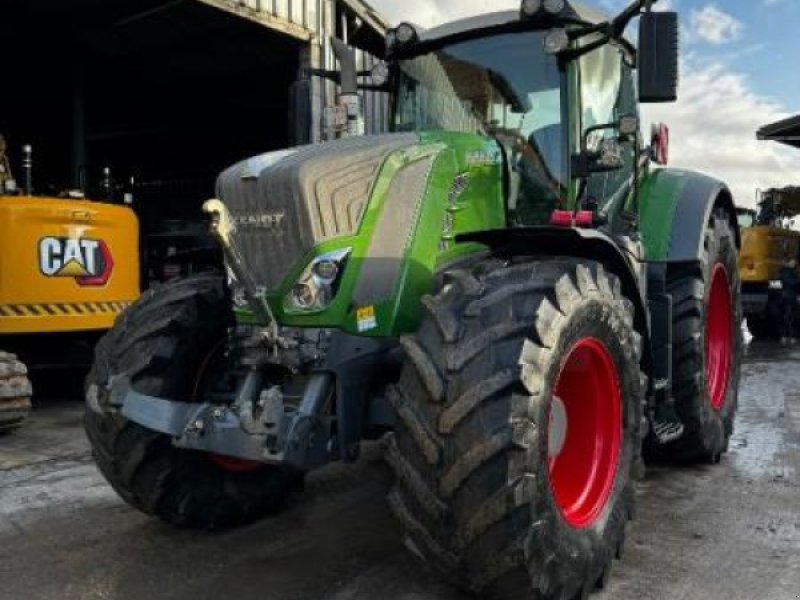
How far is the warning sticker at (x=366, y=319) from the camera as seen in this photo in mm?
3611

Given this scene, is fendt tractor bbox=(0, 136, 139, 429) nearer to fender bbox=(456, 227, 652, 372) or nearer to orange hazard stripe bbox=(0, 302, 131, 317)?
orange hazard stripe bbox=(0, 302, 131, 317)

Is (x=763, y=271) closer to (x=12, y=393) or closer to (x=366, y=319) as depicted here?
(x=12, y=393)

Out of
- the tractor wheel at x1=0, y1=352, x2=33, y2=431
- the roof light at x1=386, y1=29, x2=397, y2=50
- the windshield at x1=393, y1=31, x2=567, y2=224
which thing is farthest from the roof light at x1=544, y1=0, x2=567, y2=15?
the tractor wheel at x1=0, y1=352, x2=33, y2=431

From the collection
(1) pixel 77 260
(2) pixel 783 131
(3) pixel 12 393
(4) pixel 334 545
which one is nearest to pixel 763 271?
(2) pixel 783 131

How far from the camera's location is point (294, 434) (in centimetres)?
338

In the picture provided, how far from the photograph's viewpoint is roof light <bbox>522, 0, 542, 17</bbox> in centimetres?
439

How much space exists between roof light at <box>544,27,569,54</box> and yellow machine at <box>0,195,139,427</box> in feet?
16.4

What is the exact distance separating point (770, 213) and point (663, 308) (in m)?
13.8

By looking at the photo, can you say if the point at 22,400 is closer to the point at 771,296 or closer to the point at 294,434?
the point at 294,434

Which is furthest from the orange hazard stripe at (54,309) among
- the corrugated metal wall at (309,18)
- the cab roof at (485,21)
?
the cab roof at (485,21)

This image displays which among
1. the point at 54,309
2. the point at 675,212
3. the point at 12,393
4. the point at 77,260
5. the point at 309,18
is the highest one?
the point at 309,18

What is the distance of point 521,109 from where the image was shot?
14.7 ft

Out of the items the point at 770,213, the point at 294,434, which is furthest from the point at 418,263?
the point at 770,213

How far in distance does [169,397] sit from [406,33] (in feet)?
7.57
